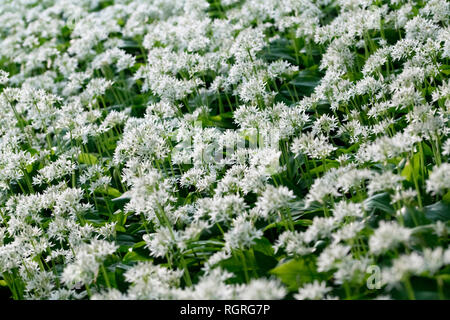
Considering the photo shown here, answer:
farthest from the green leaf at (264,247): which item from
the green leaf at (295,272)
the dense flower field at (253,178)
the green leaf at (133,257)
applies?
the green leaf at (133,257)

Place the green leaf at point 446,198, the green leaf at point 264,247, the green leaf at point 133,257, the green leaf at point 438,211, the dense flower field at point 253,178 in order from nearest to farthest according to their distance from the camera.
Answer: the dense flower field at point 253,178 → the green leaf at point 438,211 → the green leaf at point 446,198 → the green leaf at point 264,247 → the green leaf at point 133,257

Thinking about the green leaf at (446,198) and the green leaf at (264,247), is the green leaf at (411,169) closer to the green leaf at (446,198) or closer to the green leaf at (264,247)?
the green leaf at (446,198)

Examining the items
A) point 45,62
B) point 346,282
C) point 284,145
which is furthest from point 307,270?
point 45,62

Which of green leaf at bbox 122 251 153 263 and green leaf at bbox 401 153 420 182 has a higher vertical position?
green leaf at bbox 401 153 420 182

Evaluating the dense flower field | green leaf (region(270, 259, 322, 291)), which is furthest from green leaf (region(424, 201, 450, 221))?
green leaf (region(270, 259, 322, 291))

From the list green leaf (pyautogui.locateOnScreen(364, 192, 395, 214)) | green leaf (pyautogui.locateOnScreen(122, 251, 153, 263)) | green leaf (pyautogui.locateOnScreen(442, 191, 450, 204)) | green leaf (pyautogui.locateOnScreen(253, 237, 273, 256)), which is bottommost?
green leaf (pyautogui.locateOnScreen(122, 251, 153, 263))

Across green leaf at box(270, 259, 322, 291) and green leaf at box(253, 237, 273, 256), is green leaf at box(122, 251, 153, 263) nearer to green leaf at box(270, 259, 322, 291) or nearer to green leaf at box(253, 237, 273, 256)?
green leaf at box(253, 237, 273, 256)

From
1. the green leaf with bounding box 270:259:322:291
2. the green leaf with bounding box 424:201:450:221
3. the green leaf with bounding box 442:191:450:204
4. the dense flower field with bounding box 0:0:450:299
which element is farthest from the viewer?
the green leaf with bounding box 442:191:450:204

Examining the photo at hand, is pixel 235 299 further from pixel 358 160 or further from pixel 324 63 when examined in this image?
pixel 324 63
